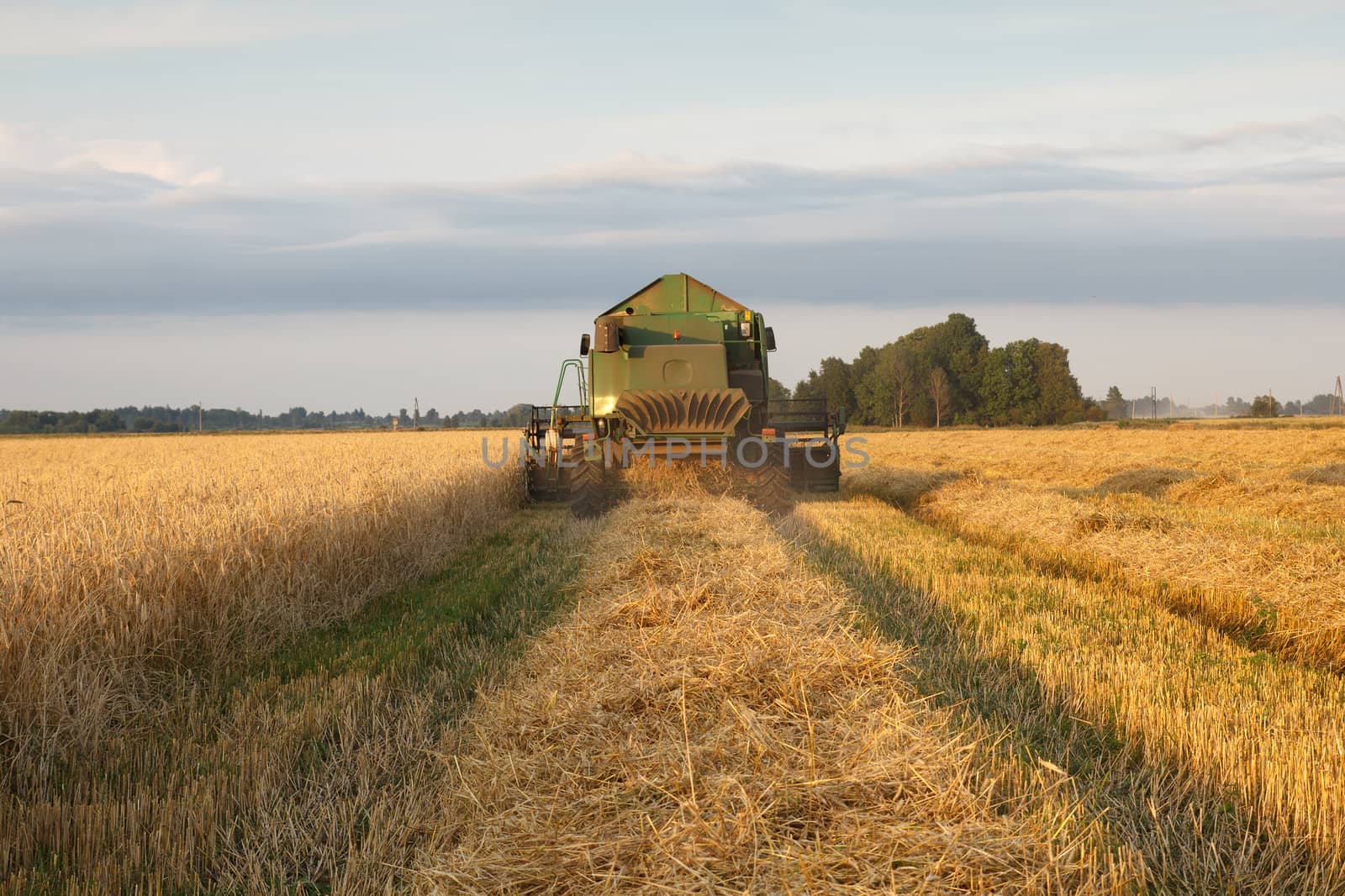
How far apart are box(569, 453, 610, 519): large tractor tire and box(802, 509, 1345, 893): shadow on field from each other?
649 cm

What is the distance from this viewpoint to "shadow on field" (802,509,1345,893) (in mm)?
2822

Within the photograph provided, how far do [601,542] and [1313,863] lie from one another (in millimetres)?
6220

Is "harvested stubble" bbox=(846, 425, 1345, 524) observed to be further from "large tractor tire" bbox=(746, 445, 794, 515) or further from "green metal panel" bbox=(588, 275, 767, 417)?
"green metal panel" bbox=(588, 275, 767, 417)

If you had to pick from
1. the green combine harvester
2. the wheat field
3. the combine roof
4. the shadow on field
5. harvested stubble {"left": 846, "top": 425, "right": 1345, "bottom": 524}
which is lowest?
the shadow on field

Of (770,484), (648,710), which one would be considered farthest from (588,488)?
(648,710)

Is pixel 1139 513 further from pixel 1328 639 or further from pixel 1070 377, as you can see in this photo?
pixel 1070 377

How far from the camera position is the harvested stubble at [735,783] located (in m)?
2.46

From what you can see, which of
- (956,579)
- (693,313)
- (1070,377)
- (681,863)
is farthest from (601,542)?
(1070,377)

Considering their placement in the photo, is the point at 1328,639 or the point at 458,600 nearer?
the point at 1328,639

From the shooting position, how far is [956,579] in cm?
714

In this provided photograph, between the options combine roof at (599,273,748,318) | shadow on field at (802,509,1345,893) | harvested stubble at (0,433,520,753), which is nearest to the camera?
shadow on field at (802,509,1345,893)

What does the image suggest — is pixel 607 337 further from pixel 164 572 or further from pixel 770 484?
pixel 164 572

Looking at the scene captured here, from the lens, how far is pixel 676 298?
1277 centimetres

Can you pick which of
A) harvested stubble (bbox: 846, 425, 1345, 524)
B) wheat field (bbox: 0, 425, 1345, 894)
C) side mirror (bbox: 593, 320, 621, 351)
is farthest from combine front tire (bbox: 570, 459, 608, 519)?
harvested stubble (bbox: 846, 425, 1345, 524)
